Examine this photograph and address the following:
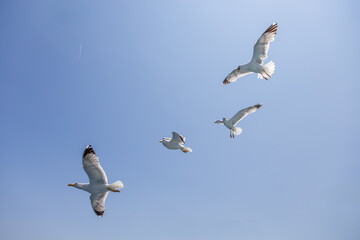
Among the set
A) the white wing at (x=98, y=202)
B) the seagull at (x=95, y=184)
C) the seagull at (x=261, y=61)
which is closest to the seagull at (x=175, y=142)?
the seagull at (x=95, y=184)

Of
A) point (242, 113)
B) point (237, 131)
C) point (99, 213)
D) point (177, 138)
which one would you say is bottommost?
point (99, 213)

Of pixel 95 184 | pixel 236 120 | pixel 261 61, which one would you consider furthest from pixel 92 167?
pixel 261 61

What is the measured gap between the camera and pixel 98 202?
12367 mm

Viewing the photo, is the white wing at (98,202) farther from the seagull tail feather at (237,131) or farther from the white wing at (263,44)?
the white wing at (263,44)

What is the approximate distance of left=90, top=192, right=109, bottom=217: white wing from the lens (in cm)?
1227

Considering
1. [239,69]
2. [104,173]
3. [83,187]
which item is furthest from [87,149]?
[239,69]

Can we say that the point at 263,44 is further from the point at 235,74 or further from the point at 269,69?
the point at 235,74

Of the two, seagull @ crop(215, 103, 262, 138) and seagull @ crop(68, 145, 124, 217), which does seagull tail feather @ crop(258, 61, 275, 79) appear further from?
seagull @ crop(68, 145, 124, 217)

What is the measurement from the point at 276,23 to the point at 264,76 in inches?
111

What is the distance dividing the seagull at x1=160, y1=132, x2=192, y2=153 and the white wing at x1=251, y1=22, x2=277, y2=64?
6173 mm

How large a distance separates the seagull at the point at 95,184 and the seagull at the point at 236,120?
7.26 meters

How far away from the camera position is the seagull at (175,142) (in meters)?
11.8

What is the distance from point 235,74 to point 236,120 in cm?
284

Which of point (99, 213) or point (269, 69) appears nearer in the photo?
point (99, 213)
